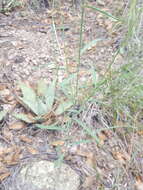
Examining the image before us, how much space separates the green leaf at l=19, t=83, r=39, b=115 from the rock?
28 centimetres

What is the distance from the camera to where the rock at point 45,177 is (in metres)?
1.18

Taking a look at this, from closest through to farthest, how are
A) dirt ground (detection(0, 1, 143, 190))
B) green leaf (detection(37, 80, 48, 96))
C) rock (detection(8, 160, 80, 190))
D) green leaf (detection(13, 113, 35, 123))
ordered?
rock (detection(8, 160, 80, 190)) < dirt ground (detection(0, 1, 143, 190)) < green leaf (detection(13, 113, 35, 123)) < green leaf (detection(37, 80, 48, 96))

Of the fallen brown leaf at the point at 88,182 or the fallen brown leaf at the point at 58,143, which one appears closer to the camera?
the fallen brown leaf at the point at 88,182

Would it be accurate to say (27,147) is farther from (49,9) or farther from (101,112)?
(49,9)

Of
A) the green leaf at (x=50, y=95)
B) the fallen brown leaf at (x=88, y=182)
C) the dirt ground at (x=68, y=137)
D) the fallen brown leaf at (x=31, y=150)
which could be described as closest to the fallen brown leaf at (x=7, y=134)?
the dirt ground at (x=68, y=137)

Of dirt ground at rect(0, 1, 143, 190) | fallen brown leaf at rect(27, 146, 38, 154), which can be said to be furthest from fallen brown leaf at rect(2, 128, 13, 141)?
fallen brown leaf at rect(27, 146, 38, 154)

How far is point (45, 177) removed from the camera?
1.20m

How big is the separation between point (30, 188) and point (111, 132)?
499 millimetres

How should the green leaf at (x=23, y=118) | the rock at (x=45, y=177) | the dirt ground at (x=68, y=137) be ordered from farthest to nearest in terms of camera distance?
the green leaf at (x=23, y=118), the dirt ground at (x=68, y=137), the rock at (x=45, y=177)

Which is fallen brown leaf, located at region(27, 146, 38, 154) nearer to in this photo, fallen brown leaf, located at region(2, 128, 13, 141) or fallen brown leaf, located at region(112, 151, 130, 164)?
fallen brown leaf, located at region(2, 128, 13, 141)

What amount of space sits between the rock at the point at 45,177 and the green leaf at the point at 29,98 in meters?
0.28

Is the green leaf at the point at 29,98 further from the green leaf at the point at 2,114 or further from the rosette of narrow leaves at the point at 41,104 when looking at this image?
the green leaf at the point at 2,114

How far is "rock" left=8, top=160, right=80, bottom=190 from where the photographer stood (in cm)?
118

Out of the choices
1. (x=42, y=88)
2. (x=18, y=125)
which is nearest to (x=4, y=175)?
(x=18, y=125)
